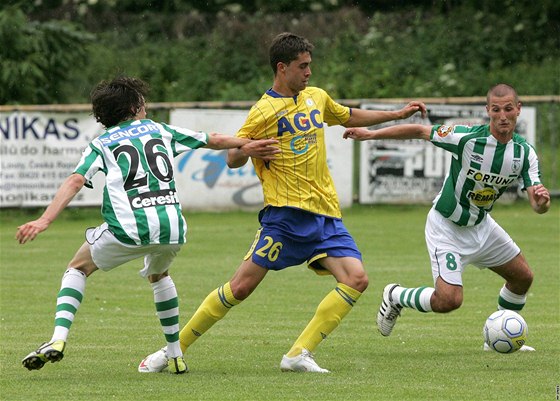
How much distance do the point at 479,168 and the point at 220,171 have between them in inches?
459

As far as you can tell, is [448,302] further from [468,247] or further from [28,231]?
[28,231]

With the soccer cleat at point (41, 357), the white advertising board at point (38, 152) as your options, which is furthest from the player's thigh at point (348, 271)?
the white advertising board at point (38, 152)

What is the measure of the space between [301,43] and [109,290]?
5098 millimetres

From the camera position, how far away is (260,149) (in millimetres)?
7406

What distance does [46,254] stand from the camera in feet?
50.5

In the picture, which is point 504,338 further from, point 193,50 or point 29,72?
point 193,50

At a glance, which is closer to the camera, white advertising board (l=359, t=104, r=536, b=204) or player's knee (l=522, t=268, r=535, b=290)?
player's knee (l=522, t=268, r=535, b=290)

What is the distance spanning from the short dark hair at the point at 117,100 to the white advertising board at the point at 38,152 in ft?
38.1

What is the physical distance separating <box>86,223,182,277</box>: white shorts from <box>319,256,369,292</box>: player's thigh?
0.99m

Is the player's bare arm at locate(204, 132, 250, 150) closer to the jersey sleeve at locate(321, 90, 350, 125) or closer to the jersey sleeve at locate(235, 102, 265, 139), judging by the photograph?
the jersey sleeve at locate(235, 102, 265, 139)

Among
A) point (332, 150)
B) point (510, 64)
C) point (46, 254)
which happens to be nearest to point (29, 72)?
point (332, 150)

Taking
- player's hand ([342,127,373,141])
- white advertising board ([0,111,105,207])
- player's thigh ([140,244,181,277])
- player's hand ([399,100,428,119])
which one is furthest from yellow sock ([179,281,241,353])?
white advertising board ([0,111,105,207])

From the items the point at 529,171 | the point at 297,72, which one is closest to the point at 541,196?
the point at 529,171

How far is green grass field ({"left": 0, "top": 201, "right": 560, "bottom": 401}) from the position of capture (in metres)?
6.96
